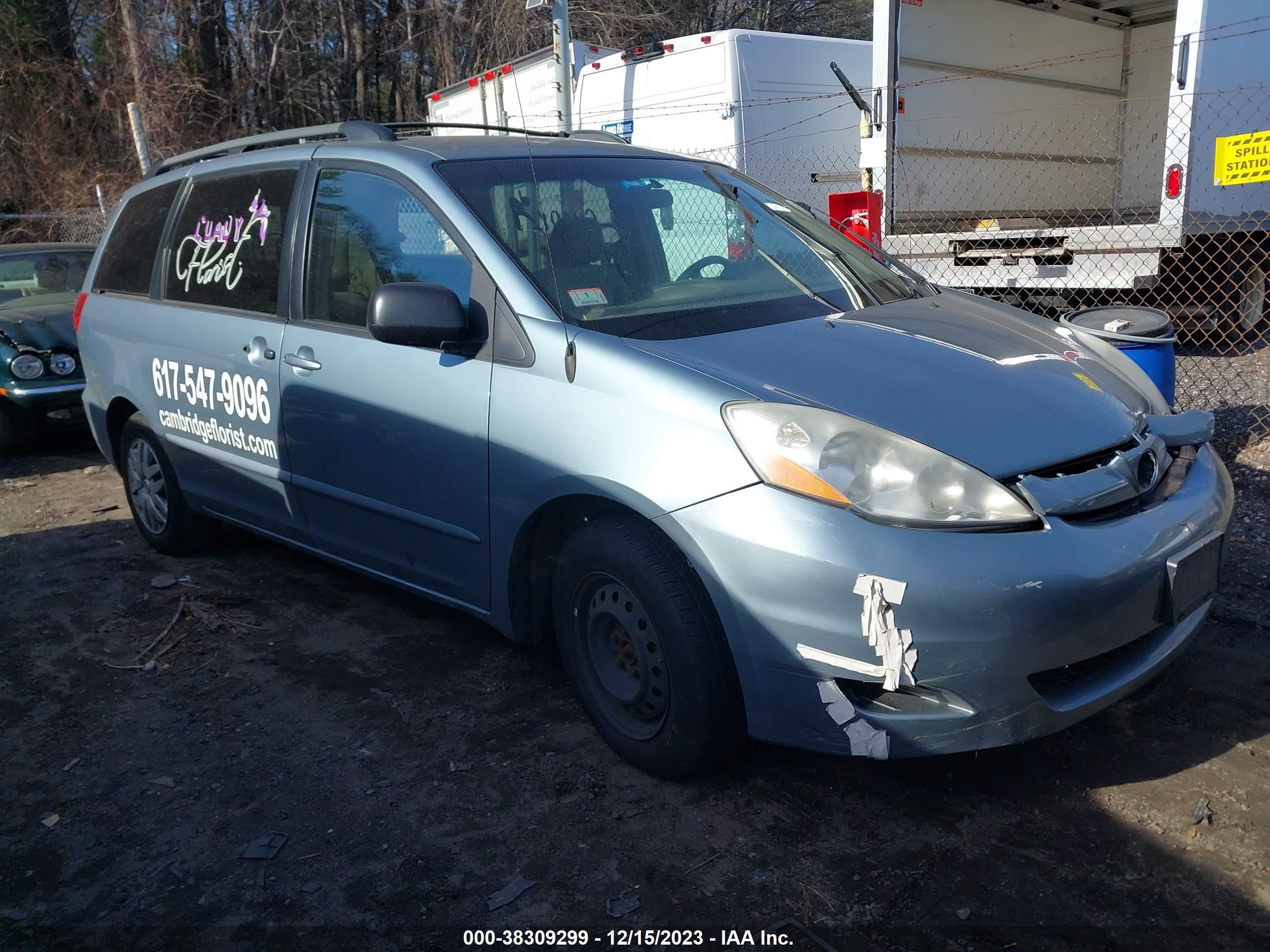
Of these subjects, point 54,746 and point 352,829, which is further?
point 54,746

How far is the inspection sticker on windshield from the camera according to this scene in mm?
3154

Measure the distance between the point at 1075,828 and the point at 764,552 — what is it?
110cm

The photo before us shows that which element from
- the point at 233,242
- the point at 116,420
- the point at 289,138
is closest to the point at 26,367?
the point at 116,420

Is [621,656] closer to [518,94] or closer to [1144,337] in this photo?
[1144,337]

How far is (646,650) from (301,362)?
180 cm

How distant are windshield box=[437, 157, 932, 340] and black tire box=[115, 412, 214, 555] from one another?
7.71 feet

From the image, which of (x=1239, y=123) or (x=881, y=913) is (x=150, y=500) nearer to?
(x=881, y=913)

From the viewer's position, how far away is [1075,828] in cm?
269

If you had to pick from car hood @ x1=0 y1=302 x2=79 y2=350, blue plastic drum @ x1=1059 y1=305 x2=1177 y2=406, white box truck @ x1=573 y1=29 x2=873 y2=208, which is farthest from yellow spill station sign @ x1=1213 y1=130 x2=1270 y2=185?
car hood @ x1=0 y1=302 x2=79 y2=350

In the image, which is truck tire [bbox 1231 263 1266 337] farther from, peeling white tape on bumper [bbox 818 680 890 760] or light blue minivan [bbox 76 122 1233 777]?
peeling white tape on bumper [bbox 818 680 890 760]

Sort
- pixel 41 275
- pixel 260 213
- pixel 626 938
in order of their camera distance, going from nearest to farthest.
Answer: pixel 626 938, pixel 260 213, pixel 41 275

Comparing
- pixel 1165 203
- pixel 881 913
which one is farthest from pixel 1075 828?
pixel 1165 203

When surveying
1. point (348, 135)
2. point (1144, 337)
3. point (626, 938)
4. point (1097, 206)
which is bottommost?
point (626, 938)

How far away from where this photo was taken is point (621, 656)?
9.86 feet
